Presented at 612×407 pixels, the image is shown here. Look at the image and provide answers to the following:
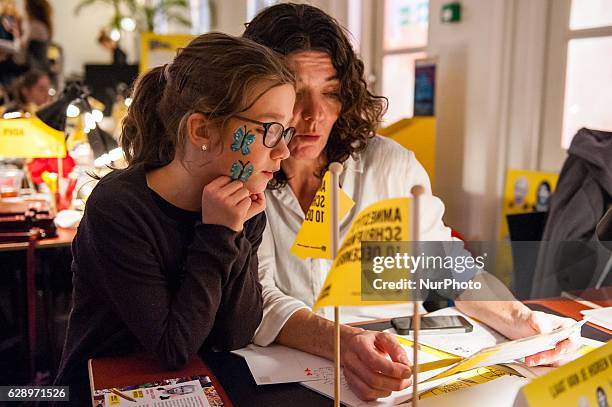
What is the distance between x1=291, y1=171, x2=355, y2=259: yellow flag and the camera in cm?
85

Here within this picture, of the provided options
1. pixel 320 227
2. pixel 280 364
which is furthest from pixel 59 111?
pixel 320 227

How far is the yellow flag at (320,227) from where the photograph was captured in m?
0.85

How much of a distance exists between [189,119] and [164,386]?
0.44 m

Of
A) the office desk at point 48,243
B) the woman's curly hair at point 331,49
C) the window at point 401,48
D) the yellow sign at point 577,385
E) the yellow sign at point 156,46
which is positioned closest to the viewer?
the yellow sign at point 577,385

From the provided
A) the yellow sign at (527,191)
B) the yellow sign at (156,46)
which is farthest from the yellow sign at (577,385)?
the yellow sign at (156,46)

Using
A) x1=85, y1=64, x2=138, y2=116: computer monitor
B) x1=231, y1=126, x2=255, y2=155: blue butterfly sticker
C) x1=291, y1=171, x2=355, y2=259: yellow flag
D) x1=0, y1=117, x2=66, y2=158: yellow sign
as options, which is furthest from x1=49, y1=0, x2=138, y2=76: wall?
x1=291, y1=171, x2=355, y2=259: yellow flag

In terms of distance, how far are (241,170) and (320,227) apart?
261mm

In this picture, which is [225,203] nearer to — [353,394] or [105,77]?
[353,394]

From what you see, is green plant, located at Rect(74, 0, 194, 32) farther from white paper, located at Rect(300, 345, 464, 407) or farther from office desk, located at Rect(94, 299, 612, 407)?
white paper, located at Rect(300, 345, 464, 407)

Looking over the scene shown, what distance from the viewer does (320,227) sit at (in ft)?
2.83

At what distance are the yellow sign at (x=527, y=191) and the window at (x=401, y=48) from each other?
948mm

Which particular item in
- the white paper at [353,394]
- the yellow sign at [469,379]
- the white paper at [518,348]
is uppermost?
the white paper at [518,348]

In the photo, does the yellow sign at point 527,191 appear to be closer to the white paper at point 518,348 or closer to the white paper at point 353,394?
the white paper at point 518,348

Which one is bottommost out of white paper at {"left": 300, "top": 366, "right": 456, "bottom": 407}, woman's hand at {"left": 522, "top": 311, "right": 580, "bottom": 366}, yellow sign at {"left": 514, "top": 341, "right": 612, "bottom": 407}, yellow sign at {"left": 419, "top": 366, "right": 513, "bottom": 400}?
white paper at {"left": 300, "top": 366, "right": 456, "bottom": 407}
